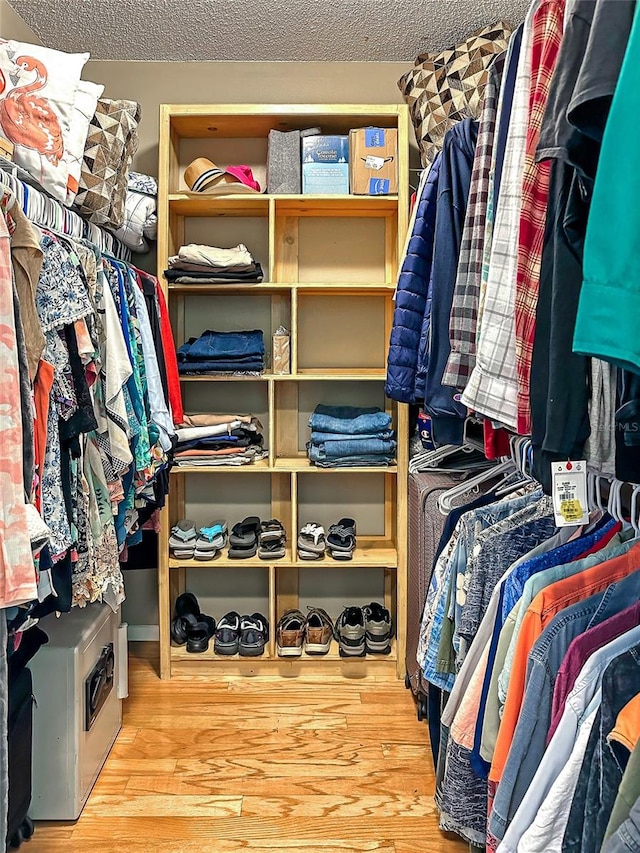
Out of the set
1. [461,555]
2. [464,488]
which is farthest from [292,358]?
[461,555]

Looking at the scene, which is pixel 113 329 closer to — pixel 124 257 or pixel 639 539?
pixel 124 257

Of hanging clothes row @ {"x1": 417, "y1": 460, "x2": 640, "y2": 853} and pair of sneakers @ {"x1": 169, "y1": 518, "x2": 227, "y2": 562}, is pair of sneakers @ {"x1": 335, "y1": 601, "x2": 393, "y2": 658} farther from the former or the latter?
hanging clothes row @ {"x1": 417, "y1": 460, "x2": 640, "y2": 853}

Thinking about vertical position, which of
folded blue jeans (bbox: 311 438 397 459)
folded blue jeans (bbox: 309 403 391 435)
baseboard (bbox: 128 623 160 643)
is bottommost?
baseboard (bbox: 128 623 160 643)

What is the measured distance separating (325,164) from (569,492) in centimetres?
214

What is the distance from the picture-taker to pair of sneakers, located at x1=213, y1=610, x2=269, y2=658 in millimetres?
2980

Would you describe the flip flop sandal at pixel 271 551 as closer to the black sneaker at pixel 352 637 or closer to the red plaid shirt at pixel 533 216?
the black sneaker at pixel 352 637

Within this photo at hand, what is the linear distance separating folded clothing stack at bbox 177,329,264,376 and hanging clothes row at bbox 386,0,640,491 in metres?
1.23

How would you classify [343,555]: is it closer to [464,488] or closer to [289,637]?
[289,637]

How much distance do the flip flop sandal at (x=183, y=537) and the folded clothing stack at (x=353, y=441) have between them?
58cm

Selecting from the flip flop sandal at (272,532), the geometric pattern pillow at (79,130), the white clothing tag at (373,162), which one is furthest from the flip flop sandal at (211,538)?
the white clothing tag at (373,162)

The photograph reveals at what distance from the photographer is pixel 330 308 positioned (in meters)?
3.28

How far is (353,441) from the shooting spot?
9.78 ft

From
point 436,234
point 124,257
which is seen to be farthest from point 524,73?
point 124,257

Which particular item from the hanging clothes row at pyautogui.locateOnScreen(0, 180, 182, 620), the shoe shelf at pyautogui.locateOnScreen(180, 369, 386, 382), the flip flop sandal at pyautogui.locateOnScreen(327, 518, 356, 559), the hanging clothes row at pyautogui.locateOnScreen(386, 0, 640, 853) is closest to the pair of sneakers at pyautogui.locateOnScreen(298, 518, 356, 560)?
the flip flop sandal at pyautogui.locateOnScreen(327, 518, 356, 559)
